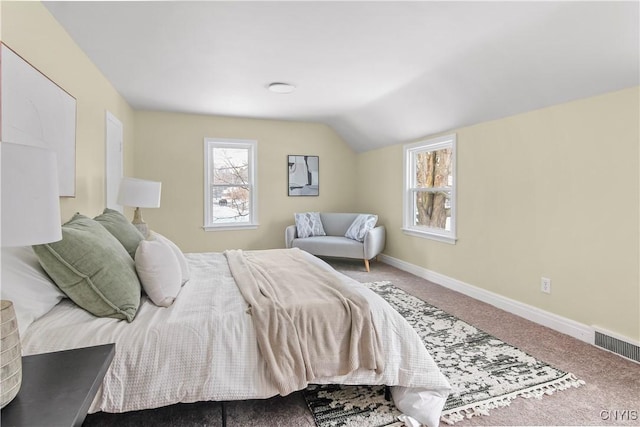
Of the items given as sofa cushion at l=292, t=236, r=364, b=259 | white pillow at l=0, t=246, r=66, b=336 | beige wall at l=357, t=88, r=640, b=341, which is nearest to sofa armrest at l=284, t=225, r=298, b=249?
sofa cushion at l=292, t=236, r=364, b=259

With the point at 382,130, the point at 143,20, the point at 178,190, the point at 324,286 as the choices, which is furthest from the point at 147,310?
the point at 382,130

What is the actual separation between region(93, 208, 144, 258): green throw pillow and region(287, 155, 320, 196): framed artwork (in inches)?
129

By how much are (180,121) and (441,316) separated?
4.21 metres

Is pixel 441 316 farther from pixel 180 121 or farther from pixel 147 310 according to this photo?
pixel 180 121

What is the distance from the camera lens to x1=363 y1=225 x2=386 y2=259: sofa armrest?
4.68 m

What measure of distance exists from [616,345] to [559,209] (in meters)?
1.02

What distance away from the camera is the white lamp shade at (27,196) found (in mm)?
842

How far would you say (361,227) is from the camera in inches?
193

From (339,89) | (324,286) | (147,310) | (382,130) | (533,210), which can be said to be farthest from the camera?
(382,130)

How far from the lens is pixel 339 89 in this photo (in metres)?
3.69

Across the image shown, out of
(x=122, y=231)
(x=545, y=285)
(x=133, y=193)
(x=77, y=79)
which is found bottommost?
(x=545, y=285)

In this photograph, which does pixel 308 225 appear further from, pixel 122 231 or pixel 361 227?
pixel 122 231

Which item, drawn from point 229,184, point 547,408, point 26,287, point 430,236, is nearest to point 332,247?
point 430,236

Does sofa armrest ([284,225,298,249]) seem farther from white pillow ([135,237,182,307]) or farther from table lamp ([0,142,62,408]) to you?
table lamp ([0,142,62,408])
